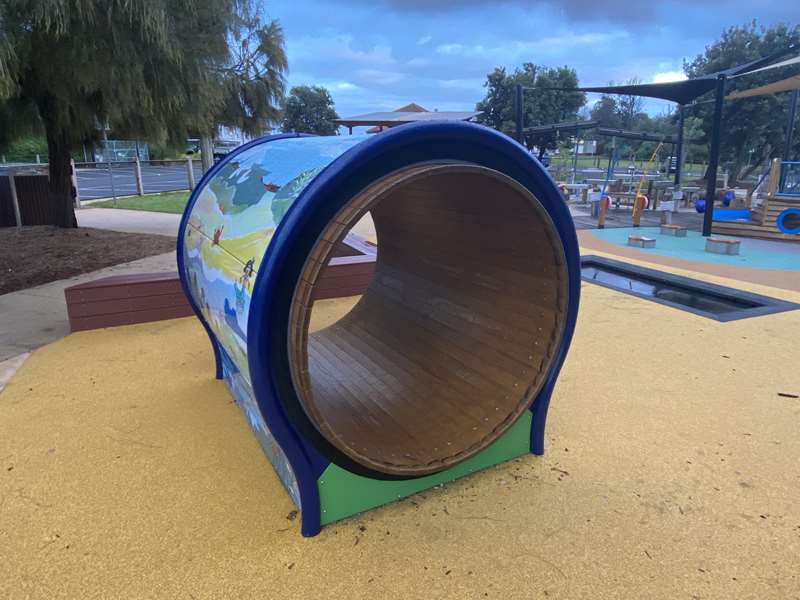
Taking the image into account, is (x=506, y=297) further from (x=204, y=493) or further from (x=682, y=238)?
(x=682, y=238)

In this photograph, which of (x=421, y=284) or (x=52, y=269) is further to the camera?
(x=52, y=269)

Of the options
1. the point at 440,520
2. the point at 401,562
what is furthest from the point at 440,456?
the point at 401,562

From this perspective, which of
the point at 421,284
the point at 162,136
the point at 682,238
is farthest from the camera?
the point at 682,238

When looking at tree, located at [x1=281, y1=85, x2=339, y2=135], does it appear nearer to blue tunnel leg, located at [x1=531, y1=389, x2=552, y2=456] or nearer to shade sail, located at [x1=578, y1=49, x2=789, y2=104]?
shade sail, located at [x1=578, y1=49, x2=789, y2=104]

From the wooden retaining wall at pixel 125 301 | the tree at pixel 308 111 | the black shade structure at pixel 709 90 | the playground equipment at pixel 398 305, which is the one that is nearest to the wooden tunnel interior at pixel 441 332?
the playground equipment at pixel 398 305

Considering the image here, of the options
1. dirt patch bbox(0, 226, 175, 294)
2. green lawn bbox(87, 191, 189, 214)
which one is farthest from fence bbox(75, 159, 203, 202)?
dirt patch bbox(0, 226, 175, 294)

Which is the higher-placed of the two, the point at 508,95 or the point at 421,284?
the point at 508,95

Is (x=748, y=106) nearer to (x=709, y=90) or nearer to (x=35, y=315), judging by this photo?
(x=709, y=90)

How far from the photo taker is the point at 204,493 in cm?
299

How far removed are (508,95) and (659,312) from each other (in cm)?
4732

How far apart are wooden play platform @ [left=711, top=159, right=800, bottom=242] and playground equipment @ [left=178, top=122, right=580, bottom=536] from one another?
38.7 feet

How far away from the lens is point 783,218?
12172mm

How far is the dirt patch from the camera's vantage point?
8.07m

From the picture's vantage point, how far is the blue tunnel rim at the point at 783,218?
39.5ft
